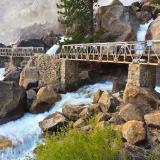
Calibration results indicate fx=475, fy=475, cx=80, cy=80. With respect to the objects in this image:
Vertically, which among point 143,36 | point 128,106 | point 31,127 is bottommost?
point 31,127

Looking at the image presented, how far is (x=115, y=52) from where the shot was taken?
32.2 m

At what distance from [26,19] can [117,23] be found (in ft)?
113

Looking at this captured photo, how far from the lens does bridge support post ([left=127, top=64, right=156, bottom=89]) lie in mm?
29250

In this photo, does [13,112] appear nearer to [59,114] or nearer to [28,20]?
[59,114]

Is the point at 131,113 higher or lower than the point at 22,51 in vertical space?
lower

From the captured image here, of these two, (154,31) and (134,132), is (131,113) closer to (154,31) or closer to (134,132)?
(134,132)

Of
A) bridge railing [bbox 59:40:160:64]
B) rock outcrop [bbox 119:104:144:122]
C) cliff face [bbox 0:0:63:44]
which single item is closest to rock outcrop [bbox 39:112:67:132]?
rock outcrop [bbox 119:104:144:122]

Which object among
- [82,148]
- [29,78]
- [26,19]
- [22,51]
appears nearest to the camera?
[82,148]

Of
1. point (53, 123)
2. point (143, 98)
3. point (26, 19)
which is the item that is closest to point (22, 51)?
point (26, 19)

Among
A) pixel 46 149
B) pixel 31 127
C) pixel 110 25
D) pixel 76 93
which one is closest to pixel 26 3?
pixel 110 25

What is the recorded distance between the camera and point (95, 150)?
608 inches

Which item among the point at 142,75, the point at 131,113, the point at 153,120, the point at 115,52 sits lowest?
the point at 153,120

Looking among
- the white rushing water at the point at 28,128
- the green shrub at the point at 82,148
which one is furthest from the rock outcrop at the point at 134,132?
the green shrub at the point at 82,148

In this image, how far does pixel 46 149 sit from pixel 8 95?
49.9 ft
